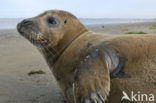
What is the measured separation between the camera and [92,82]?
2195mm

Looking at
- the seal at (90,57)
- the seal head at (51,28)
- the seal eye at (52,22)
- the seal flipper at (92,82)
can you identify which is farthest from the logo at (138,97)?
the seal eye at (52,22)

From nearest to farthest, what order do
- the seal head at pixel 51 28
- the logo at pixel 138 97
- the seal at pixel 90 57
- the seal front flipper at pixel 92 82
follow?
the seal front flipper at pixel 92 82 → the seal at pixel 90 57 → the logo at pixel 138 97 → the seal head at pixel 51 28

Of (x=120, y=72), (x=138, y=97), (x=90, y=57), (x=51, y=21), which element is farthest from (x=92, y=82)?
(x=51, y=21)

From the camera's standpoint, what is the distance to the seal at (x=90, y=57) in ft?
7.34

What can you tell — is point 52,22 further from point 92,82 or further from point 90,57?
point 92,82

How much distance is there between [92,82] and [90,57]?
36 centimetres

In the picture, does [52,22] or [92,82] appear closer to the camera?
[92,82]

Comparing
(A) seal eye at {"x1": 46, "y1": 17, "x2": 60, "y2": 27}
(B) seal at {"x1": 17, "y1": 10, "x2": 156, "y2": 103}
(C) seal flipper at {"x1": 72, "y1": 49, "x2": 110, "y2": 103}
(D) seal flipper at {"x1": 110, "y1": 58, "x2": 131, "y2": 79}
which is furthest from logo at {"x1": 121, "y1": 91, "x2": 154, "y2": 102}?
(A) seal eye at {"x1": 46, "y1": 17, "x2": 60, "y2": 27}

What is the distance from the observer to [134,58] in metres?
2.50

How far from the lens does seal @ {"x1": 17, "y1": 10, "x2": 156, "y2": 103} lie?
7.34 ft

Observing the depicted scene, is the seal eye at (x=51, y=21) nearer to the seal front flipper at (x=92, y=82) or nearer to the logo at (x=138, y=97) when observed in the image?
the seal front flipper at (x=92, y=82)

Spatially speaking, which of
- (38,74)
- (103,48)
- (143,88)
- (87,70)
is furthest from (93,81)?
(38,74)

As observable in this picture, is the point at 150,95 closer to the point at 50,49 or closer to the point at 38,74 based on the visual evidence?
the point at 50,49

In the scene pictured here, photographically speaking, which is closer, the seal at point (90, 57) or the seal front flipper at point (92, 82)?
the seal front flipper at point (92, 82)
